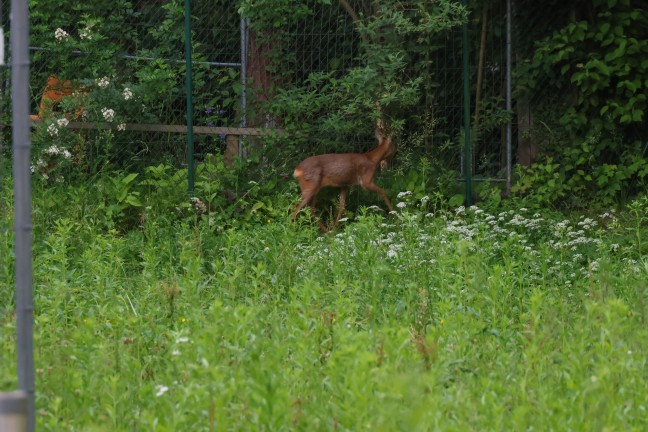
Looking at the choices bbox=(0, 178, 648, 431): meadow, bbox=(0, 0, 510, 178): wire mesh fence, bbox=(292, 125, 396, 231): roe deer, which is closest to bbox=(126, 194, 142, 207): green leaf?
bbox=(0, 0, 510, 178): wire mesh fence

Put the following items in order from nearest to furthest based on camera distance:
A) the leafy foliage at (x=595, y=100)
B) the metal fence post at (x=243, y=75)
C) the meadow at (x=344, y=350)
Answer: the meadow at (x=344, y=350) → the metal fence post at (x=243, y=75) → the leafy foliage at (x=595, y=100)

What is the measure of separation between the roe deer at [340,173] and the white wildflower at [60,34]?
2.44 meters

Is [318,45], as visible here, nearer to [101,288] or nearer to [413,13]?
[413,13]

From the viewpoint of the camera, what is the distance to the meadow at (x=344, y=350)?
2.94m

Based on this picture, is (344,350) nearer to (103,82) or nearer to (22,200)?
(22,200)

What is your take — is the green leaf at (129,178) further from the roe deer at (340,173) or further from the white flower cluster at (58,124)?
the roe deer at (340,173)

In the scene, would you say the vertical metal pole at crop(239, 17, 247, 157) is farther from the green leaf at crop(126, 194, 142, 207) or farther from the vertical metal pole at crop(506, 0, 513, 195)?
the vertical metal pole at crop(506, 0, 513, 195)

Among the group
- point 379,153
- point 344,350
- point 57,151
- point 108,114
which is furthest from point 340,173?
point 344,350

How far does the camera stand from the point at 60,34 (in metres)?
9.66

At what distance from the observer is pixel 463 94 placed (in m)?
10.4

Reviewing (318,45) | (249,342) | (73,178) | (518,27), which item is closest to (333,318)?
(249,342)

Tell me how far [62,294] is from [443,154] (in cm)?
646

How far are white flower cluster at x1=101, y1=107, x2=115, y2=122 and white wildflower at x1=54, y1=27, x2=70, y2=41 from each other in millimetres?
795

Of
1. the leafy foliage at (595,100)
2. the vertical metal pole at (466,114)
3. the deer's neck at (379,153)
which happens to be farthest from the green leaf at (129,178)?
the leafy foliage at (595,100)
